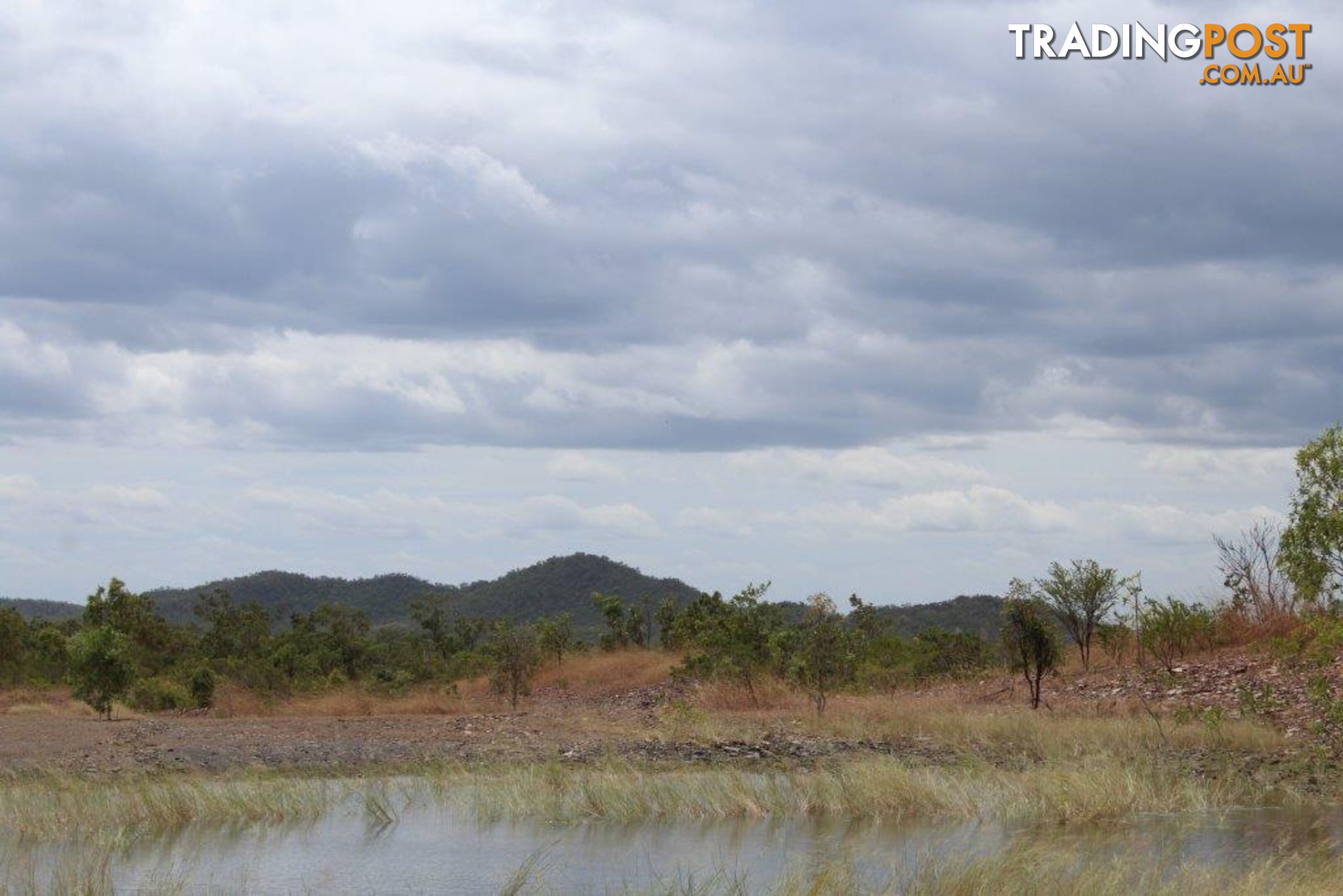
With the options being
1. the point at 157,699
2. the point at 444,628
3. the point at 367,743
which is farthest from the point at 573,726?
the point at 444,628

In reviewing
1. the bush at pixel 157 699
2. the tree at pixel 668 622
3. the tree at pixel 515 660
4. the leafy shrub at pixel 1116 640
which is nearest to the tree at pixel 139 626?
the bush at pixel 157 699

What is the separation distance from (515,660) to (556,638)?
8874mm

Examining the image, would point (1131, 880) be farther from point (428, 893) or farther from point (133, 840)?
point (133, 840)

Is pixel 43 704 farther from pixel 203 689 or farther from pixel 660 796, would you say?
pixel 660 796

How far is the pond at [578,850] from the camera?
571 inches

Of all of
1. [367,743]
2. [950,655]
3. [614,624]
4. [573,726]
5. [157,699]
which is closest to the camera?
[367,743]

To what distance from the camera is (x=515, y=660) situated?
128 ft

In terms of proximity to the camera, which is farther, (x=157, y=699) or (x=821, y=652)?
(x=157, y=699)

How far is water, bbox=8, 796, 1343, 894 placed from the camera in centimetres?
1473

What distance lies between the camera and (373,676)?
1816 inches

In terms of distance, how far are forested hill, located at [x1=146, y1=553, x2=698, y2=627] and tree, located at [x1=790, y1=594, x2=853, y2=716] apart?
60.8 m

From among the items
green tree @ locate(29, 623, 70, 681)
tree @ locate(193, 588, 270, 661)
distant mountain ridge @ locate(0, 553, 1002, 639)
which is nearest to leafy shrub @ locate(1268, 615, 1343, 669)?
tree @ locate(193, 588, 270, 661)

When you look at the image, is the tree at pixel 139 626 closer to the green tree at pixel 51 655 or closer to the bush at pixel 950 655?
the green tree at pixel 51 655

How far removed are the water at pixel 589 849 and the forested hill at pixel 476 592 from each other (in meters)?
79.1
